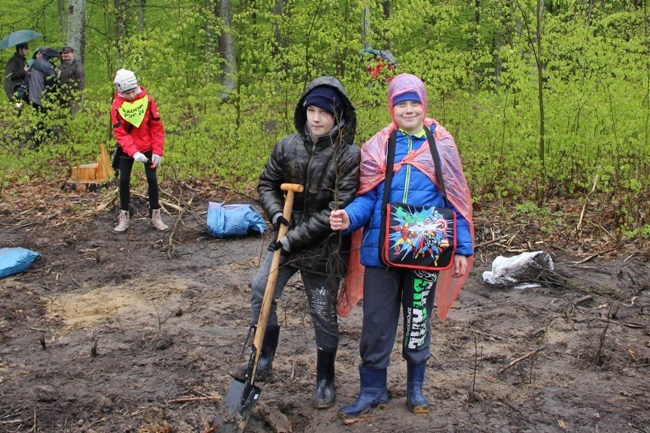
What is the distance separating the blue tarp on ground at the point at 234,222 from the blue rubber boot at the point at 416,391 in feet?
15.7

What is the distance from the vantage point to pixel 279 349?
506 centimetres

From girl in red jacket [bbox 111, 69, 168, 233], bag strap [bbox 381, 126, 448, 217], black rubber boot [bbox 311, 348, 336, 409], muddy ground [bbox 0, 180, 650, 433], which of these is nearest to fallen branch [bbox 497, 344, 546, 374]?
muddy ground [bbox 0, 180, 650, 433]

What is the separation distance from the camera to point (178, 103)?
10.8m

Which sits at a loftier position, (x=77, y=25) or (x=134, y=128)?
(x=77, y=25)

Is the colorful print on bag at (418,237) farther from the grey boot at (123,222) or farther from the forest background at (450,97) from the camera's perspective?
the grey boot at (123,222)

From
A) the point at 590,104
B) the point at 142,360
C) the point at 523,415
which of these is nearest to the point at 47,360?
the point at 142,360

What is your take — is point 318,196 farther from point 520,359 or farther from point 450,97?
point 450,97

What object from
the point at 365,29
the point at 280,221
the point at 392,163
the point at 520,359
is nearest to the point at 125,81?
the point at 365,29

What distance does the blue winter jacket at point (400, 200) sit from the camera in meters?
3.65

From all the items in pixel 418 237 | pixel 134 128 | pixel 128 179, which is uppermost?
pixel 134 128

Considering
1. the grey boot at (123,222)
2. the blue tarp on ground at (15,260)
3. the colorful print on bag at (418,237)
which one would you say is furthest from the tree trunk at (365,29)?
the colorful print on bag at (418,237)

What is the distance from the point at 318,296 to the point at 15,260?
15.2ft

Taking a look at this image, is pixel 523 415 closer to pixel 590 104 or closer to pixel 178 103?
pixel 590 104

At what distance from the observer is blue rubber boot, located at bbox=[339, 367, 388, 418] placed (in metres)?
3.82
